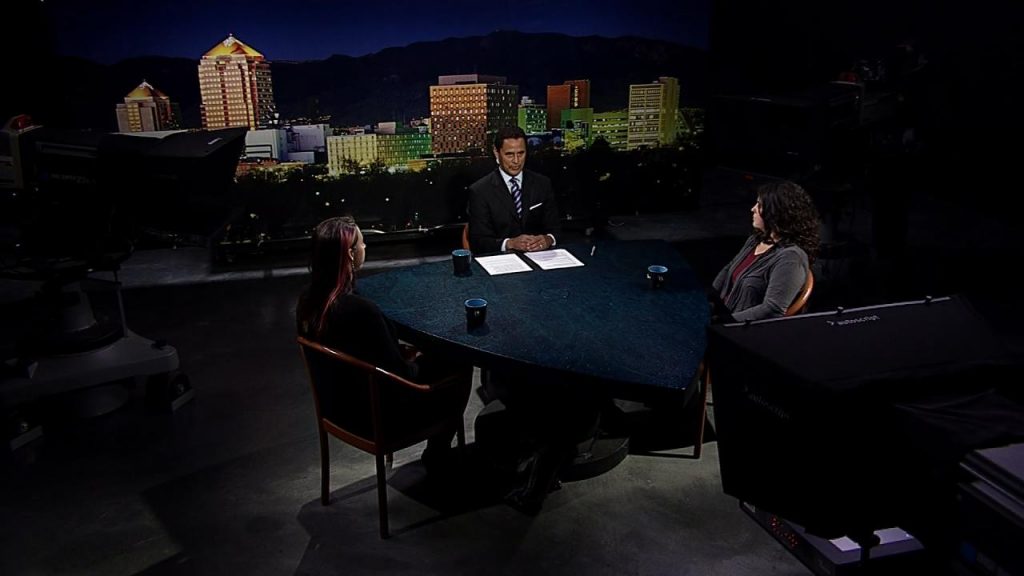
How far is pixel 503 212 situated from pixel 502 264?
2.37ft

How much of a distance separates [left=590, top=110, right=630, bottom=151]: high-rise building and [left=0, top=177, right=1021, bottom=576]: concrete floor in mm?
3679

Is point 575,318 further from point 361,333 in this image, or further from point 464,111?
point 464,111

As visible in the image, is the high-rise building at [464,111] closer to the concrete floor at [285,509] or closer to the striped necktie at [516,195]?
the striped necktie at [516,195]

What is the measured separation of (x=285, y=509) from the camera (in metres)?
2.84

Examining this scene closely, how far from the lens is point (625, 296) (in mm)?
3039

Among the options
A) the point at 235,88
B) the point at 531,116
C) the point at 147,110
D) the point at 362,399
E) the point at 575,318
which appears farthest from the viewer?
the point at 531,116

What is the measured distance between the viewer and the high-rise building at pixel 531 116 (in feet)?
21.7

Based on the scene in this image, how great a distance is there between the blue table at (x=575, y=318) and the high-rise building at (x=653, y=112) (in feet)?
11.8

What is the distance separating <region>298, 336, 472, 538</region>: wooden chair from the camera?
248 centimetres

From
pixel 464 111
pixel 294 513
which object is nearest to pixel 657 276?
pixel 294 513

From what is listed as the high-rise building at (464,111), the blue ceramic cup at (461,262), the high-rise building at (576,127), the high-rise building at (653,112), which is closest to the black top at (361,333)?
the blue ceramic cup at (461,262)

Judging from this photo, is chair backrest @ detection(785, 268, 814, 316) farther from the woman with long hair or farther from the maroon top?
the woman with long hair

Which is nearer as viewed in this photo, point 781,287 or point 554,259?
point 781,287

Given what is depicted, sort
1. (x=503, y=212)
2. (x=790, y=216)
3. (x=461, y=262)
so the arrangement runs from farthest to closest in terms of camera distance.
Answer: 1. (x=503, y=212)
2. (x=461, y=262)
3. (x=790, y=216)
